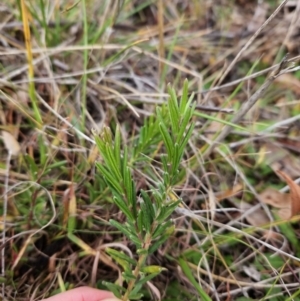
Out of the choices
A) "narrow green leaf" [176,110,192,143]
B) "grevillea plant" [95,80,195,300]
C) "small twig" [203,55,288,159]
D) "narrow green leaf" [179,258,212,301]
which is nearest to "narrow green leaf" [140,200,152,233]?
"grevillea plant" [95,80,195,300]

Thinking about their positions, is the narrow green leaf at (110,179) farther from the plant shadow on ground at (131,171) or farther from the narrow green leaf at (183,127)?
the narrow green leaf at (183,127)

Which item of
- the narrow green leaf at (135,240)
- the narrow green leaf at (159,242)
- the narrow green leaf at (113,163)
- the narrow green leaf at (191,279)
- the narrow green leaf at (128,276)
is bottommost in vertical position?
the narrow green leaf at (191,279)

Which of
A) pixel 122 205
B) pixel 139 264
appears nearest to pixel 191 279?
pixel 139 264

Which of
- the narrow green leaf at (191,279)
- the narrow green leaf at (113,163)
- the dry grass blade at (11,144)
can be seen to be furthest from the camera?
the dry grass blade at (11,144)

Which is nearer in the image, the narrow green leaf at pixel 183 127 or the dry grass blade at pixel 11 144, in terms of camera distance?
the narrow green leaf at pixel 183 127

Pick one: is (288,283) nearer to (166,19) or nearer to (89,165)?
(89,165)

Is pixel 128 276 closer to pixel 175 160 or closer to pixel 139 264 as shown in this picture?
pixel 139 264

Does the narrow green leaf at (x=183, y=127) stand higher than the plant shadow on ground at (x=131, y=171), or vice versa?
the narrow green leaf at (x=183, y=127)

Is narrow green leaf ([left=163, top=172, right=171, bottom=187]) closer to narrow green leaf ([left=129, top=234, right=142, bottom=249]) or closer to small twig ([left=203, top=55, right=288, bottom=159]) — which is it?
narrow green leaf ([left=129, top=234, right=142, bottom=249])

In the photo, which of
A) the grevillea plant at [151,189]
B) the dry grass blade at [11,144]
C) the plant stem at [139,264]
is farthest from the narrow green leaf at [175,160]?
the dry grass blade at [11,144]
